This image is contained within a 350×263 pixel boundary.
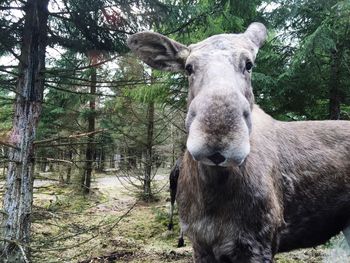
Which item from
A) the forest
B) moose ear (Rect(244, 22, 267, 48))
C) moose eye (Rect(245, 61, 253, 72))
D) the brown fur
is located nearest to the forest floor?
the forest

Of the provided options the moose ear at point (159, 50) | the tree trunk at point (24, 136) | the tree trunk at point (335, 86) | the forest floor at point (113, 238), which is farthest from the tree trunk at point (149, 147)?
the moose ear at point (159, 50)

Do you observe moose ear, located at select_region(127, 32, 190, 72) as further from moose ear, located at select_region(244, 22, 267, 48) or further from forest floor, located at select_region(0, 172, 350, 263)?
forest floor, located at select_region(0, 172, 350, 263)

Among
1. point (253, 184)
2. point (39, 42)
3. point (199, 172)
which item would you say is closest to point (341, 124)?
point (253, 184)

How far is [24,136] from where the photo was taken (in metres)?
5.37

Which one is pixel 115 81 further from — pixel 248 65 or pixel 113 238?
pixel 113 238

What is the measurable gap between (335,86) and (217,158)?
640 cm

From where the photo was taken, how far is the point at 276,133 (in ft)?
12.6

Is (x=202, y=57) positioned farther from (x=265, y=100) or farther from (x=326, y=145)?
(x=265, y=100)

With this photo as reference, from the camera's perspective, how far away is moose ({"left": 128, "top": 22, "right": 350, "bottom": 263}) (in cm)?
232

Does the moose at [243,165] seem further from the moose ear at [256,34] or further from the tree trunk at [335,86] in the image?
the tree trunk at [335,86]

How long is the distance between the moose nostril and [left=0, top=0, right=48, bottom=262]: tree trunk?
3767mm

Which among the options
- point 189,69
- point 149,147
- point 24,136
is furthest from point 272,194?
point 149,147

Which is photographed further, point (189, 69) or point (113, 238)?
point (113, 238)

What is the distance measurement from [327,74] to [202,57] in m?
6.13
